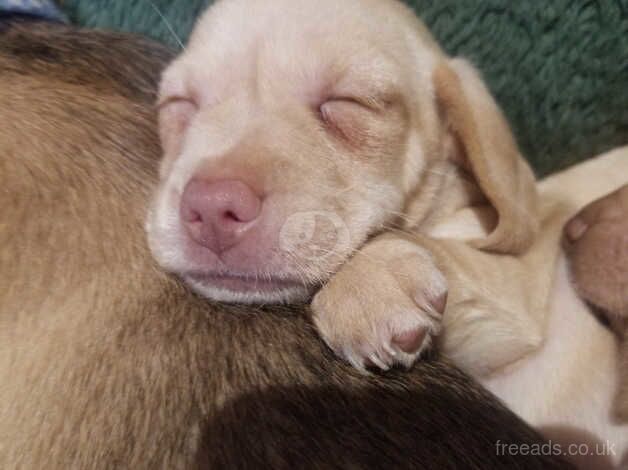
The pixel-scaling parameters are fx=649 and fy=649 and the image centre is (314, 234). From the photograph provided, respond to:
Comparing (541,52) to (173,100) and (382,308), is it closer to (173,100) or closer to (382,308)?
(173,100)

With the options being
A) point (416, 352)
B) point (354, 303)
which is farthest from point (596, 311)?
point (354, 303)

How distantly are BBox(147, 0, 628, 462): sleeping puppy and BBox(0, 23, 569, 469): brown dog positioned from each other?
0.07 metres

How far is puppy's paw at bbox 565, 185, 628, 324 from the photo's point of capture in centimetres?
161

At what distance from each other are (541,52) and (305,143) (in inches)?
46.6

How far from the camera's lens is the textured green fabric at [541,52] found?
2105 millimetres

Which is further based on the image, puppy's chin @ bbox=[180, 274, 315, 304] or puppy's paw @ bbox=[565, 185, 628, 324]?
puppy's paw @ bbox=[565, 185, 628, 324]

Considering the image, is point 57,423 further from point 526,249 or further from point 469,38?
point 469,38

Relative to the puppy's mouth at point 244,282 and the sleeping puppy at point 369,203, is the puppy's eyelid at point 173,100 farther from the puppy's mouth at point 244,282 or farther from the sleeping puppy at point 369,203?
the puppy's mouth at point 244,282

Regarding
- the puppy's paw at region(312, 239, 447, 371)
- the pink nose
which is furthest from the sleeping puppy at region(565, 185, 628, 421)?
the pink nose

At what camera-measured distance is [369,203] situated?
1.43 m

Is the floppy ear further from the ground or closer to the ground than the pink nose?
further from the ground

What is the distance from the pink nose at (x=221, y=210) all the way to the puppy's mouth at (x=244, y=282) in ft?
0.22

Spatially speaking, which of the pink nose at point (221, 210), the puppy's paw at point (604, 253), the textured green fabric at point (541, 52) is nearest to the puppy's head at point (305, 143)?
the pink nose at point (221, 210)

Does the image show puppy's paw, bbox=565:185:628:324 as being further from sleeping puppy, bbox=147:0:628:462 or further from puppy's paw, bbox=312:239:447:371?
puppy's paw, bbox=312:239:447:371
